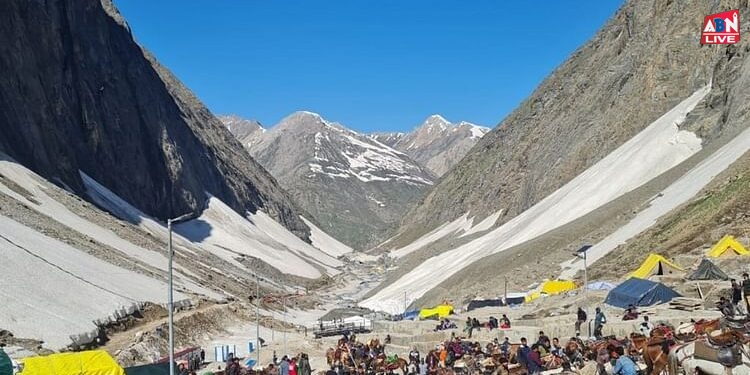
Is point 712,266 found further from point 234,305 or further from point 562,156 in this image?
point 562,156

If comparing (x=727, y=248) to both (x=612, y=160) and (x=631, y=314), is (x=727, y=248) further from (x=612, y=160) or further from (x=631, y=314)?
(x=612, y=160)

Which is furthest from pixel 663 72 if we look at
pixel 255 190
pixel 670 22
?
pixel 255 190

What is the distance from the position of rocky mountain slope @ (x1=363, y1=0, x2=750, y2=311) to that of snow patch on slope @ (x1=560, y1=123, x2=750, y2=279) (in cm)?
16

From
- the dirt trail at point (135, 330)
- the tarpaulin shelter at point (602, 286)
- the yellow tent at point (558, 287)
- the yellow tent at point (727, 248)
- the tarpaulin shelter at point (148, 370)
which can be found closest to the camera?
the tarpaulin shelter at point (148, 370)

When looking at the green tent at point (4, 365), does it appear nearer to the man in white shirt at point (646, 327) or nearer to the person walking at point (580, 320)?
the man in white shirt at point (646, 327)

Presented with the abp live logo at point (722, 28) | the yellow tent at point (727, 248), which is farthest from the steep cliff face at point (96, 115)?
the abp live logo at point (722, 28)

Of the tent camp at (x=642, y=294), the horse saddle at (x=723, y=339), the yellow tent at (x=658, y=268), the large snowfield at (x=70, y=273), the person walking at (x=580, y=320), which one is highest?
the large snowfield at (x=70, y=273)

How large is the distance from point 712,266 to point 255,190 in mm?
167488

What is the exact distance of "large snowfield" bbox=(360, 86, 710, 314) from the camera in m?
63.4

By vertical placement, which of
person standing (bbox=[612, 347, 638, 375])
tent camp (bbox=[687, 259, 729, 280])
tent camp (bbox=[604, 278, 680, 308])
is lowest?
person standing (bbox=[612, 347, 638, 375])

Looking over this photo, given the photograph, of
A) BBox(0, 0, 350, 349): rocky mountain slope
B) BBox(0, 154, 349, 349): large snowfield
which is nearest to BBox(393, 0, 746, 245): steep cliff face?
BBox(0, 0, 350, 349): rocky mountain slope

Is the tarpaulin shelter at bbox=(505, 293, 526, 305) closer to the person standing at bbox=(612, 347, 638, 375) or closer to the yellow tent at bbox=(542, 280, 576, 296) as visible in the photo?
the yellow tent at bbox=(542, 280, 576, 296)

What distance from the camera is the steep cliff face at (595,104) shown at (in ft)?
261

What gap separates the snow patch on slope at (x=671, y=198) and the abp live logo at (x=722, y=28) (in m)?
17.7
